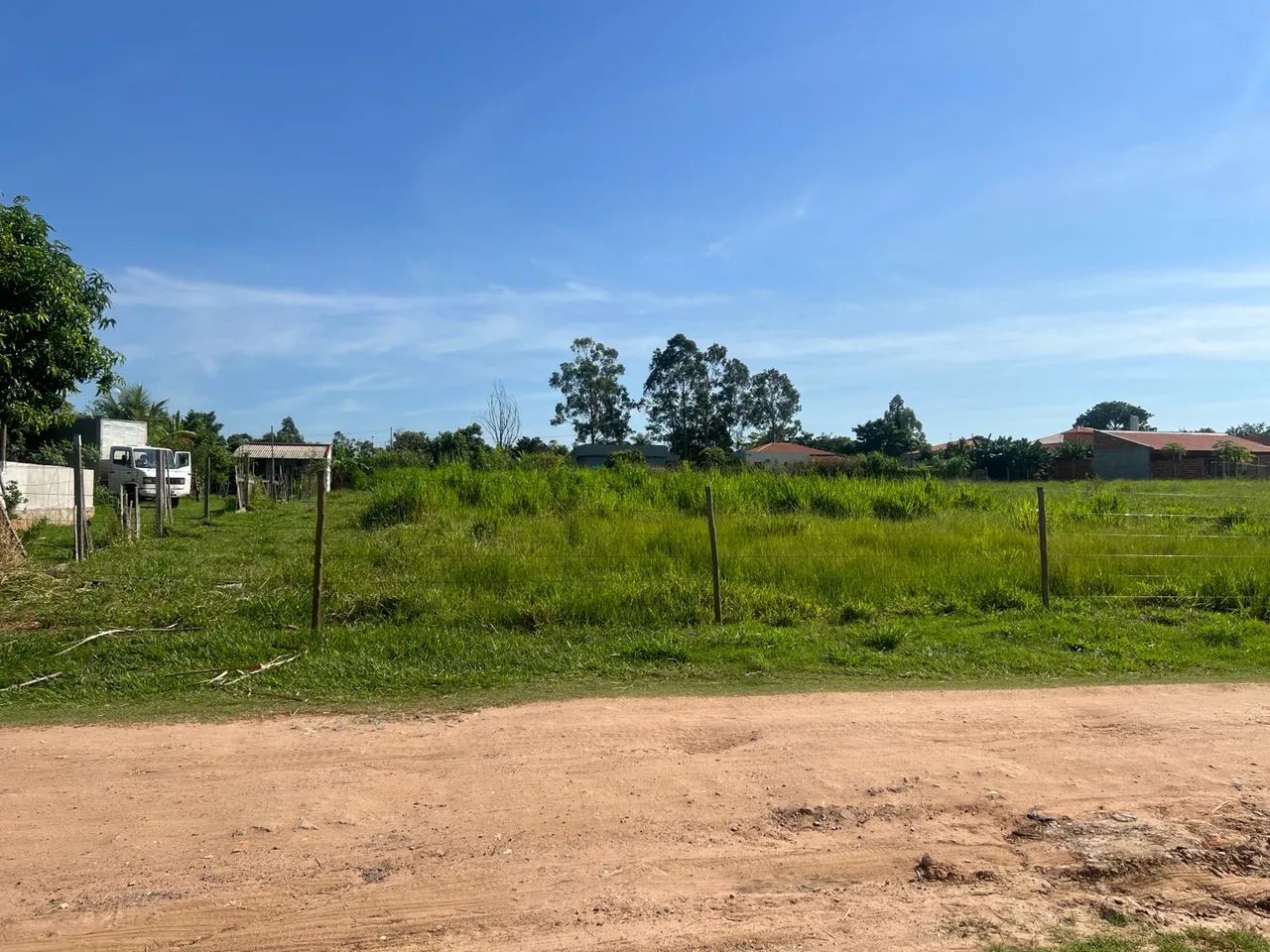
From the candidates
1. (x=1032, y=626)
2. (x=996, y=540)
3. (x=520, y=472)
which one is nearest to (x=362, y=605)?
Result: (x=1032, y=626)

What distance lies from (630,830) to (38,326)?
476 inches

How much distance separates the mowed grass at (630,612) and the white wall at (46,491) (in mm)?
2757

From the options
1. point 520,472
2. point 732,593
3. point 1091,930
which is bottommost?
point 1091,930

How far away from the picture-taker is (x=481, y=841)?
4219 millimetres

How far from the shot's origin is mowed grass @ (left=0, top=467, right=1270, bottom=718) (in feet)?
24.0

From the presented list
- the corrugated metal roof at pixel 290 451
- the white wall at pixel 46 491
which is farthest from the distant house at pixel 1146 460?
the white wall at pixel 46 491

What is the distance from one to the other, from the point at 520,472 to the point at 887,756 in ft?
57.3

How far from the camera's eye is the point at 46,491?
60.9 feet

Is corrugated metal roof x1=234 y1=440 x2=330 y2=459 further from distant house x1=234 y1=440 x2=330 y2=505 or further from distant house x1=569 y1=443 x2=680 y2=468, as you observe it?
distant house x1=569 y1=443 x2=680 y2=468

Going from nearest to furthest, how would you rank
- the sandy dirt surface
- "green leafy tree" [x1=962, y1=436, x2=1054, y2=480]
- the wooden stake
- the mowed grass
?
the sandy dirt surface → the mowed grass → the wooden stake → "green leafy tree" [x1=962, y1=436, x2=1054, y2=480]

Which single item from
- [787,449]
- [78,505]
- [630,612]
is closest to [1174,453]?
[787,449]

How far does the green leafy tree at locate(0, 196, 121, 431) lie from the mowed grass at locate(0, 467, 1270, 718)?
2.35 meters

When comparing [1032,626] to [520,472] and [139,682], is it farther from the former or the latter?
[520,472]

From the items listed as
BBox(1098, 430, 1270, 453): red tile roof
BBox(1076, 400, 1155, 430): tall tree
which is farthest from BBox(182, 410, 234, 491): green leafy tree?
BBox(1076, 400, 1155, 430): tall tree
